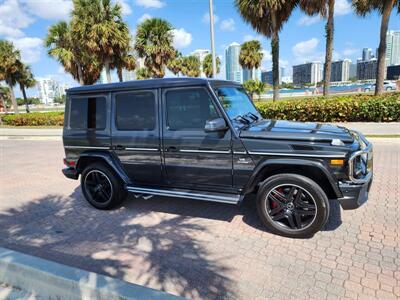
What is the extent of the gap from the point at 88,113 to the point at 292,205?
11.3 feet

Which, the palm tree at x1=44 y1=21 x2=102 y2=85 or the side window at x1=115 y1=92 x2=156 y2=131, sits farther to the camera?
the palm tree at x1=44 y1=21 x2=102 y2=85

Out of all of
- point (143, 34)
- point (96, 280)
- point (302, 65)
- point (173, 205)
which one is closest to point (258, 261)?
point (96, 280)

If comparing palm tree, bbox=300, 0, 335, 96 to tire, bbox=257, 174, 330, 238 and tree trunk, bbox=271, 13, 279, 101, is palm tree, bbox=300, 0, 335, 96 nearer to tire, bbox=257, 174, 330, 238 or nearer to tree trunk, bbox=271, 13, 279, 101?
tree trunk, bbox=271, 13, 279, 101

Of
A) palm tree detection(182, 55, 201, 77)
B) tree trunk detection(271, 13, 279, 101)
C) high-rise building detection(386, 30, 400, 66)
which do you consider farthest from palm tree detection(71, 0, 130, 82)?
high-rise building detection(386, 30, 400, 66)

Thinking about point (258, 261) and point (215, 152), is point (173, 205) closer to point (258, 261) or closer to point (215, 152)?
point (215, 152)

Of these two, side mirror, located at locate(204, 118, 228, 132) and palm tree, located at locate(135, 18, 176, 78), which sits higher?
palm tree, located at locate(135, 18, 176, 78)

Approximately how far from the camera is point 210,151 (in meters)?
3.84

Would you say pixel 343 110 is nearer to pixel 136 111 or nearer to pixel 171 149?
pixel 171 149

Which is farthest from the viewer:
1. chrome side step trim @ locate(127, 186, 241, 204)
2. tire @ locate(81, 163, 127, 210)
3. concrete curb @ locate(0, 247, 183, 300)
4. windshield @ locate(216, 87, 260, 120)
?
tire @ locate(81, 163, 127, 210)

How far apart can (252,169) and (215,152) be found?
529 millimetres

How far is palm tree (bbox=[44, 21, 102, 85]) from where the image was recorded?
23000mm

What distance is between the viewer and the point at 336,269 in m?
3.02

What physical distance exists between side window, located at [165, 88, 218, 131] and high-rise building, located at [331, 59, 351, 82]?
121 metres

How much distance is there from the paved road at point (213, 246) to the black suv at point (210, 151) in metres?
0.40
